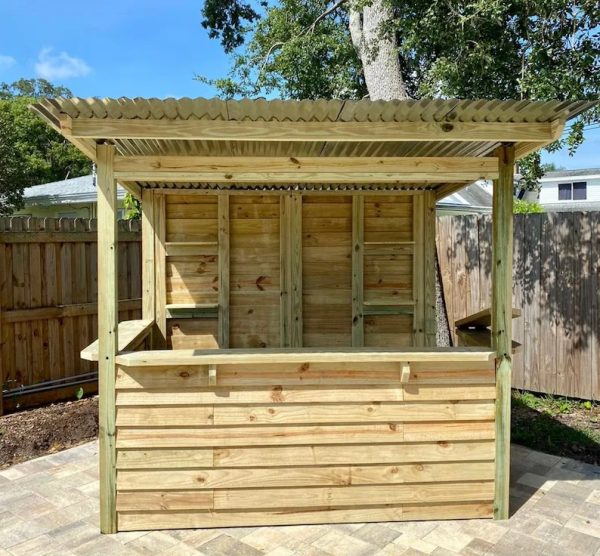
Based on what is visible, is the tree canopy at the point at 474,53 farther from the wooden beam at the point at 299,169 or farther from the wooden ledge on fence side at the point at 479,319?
the wooden beam at the point at 299,169

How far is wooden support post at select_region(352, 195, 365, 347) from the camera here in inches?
174

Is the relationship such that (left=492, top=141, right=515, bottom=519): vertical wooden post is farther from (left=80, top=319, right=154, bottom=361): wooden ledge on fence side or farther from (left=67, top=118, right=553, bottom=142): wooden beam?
(left=80, top=319, right=154, bottom=361): wooden ledge on fence side

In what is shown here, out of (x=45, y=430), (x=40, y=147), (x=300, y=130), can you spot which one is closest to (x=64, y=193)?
(x=45, y=430)

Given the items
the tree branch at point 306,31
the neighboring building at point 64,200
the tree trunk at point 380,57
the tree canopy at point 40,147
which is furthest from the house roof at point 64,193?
the tree trunk at point 380,57

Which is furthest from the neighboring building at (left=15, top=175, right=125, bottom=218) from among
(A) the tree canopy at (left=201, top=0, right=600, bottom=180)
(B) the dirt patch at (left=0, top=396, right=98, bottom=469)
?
(B) the dirt patch at (left=0, top=396, right=98, bottom=469)

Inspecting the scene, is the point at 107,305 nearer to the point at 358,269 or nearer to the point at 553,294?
the point at 358,269

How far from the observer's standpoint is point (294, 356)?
273 centimetres

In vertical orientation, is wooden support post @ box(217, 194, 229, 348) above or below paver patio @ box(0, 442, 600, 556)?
above

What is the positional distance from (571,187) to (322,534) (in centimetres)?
2265

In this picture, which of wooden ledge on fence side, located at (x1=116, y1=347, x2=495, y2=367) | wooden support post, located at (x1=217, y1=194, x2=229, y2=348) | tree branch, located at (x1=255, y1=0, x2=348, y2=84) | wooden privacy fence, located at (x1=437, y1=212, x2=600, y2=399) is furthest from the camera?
tree branch, located at (x1=255, y1=0, x2=348, y2=84)

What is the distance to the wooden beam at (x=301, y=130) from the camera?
2.54m

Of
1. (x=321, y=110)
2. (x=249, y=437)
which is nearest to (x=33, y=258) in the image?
(x=249, y=437)

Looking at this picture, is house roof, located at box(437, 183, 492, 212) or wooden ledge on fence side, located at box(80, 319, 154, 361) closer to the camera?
wooden ledge on fence side, located at box(80, 319, 154, 361)

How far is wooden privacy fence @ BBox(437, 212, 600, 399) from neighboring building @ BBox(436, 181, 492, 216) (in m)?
2.52
